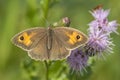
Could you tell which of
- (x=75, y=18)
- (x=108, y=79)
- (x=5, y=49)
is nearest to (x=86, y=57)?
(x=108, y=79)

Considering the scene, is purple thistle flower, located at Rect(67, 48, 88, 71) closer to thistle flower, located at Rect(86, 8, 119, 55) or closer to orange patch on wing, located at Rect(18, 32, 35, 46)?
thistle flower, located at Rect(86, 8, 119, 55)

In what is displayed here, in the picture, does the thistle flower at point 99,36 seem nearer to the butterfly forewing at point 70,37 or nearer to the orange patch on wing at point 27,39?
the butterfly forewing at point 70,37

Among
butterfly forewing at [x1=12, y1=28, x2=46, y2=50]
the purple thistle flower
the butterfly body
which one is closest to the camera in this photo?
the butterfly body

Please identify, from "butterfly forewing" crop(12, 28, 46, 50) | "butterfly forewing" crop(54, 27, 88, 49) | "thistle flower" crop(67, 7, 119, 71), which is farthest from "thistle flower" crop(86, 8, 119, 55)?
"butterfly forewing" crop(12, 28, 46, 50)

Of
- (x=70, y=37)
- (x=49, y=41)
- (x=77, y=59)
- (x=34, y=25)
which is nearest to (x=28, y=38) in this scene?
(x=49, y=41)

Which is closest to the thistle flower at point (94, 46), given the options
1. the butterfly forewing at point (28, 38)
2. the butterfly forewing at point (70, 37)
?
the butterfly forewing at point (70, 37)

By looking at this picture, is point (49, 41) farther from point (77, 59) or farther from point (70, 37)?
point (77, 59)
